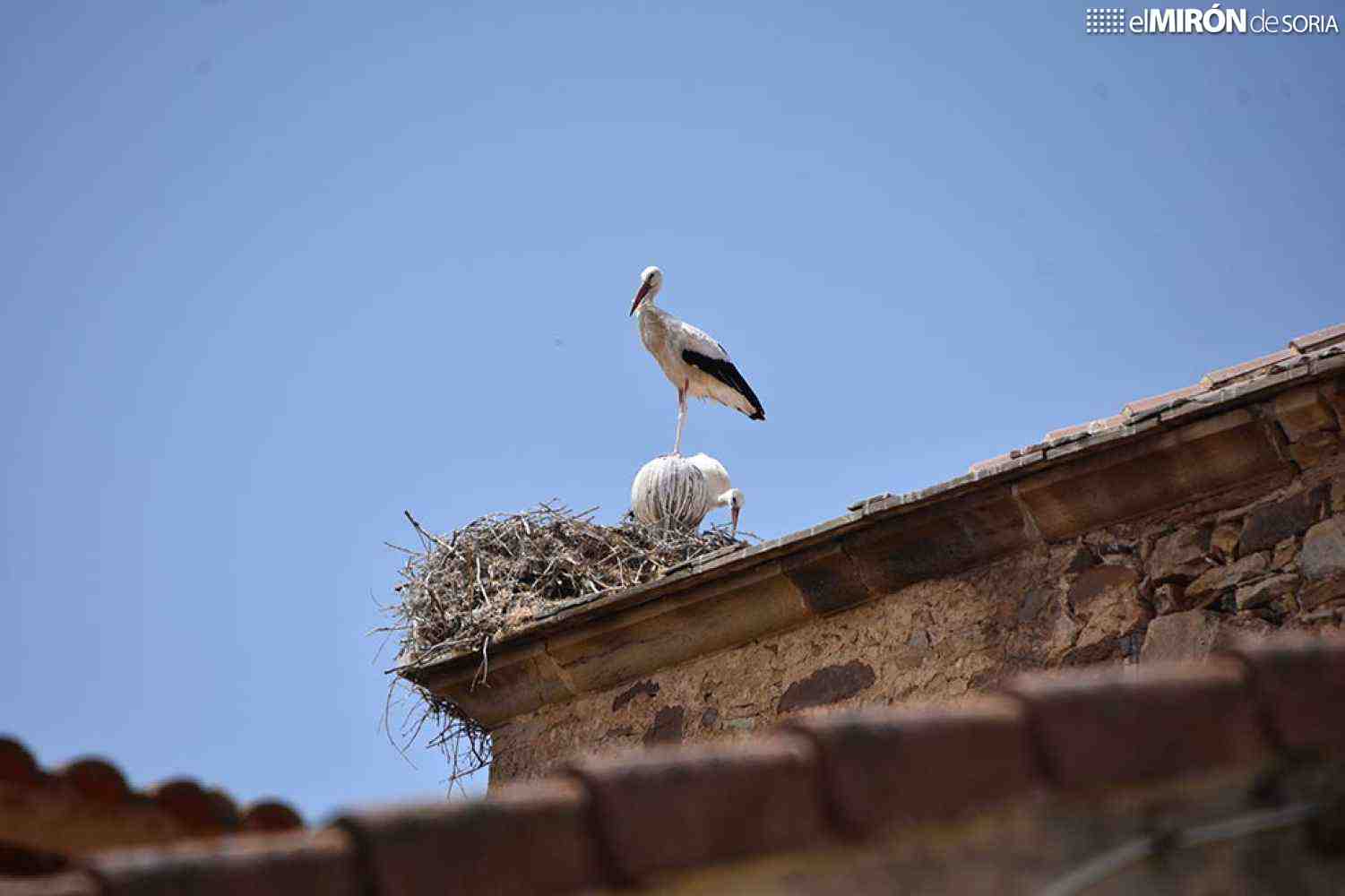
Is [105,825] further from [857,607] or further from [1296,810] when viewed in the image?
[857,607]

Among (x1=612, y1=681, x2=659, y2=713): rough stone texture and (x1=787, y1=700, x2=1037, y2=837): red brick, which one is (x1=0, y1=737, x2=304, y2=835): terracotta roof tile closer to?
(x1=787, y1=700, x2=1037, y2=837): red brick

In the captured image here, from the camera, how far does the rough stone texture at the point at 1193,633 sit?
4.95 metres

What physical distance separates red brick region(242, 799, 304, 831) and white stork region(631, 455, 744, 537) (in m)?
5.41

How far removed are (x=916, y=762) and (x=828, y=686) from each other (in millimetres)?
3903

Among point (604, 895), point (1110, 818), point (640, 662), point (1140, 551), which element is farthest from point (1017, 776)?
point (640, 662)

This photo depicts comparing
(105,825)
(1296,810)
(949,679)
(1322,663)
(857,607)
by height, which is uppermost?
(857,607)

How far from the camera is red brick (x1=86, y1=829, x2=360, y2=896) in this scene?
68.7 inches

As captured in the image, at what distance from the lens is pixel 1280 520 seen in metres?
5.08

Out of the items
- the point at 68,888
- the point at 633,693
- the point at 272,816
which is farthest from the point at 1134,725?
the point at 633,693

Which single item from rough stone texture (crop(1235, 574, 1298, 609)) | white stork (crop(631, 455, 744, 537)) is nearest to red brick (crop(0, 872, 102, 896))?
rough stone texture (crop(1235, 574, 1298, 609))

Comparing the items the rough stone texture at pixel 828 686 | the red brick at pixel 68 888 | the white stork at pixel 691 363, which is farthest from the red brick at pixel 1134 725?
the white stork at pixel 691 363

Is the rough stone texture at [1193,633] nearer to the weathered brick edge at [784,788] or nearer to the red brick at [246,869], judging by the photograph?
the weathered brick edge at [784,788]

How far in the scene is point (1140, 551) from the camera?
5316 millimetres

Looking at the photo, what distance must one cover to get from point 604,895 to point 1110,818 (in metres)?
0.57
